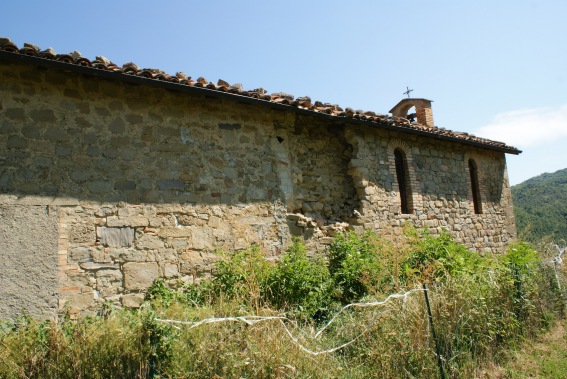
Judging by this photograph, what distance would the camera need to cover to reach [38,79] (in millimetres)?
5949

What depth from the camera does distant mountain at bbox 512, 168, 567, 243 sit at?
22872mm

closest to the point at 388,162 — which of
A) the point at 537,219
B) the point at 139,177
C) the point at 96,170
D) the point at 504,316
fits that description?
the point at 504,316

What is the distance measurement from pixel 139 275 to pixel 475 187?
31.4 ft

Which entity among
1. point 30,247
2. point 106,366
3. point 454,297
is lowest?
point 106,366

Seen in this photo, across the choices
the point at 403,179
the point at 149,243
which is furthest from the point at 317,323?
the point at 403,179

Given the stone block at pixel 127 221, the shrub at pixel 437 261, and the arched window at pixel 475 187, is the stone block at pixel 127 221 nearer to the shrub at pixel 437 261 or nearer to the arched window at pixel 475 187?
the shrub at pixel 437 261

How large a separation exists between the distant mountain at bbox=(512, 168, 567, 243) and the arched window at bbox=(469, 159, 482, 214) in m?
7.29

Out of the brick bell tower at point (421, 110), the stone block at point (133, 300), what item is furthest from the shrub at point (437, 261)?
the brick bell tower at point (421, 110)

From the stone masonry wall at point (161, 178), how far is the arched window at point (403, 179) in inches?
28.0

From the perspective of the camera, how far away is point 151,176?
6555 millimetres

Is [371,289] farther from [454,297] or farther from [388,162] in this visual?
[388,162]

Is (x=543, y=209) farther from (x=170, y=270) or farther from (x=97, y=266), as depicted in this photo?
(x=97, y=266)

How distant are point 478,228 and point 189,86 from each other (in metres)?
8.69

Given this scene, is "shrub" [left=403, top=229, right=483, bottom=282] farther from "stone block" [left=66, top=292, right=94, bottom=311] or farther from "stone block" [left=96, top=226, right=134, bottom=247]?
"stone block" [left=66, top=292, right=94, bottom=311]
